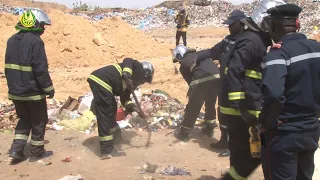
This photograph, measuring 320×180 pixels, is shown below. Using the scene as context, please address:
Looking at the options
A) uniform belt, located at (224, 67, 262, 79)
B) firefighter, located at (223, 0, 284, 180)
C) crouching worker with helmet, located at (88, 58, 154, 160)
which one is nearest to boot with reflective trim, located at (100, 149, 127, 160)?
crouching worker with helmet, located at (88, 58, 154, 160)

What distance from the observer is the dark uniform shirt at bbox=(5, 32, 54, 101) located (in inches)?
204

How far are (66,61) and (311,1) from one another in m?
23.8

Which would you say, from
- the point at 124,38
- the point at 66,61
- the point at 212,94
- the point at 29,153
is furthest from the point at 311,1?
the point at 29,153

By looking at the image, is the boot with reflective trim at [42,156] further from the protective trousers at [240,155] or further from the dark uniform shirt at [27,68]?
the protective trousers at [240,155]

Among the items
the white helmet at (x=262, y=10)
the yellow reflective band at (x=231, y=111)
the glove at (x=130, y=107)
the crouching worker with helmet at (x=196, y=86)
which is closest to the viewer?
the white helmet at (x=262, y=10)

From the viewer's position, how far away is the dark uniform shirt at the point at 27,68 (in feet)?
17.0

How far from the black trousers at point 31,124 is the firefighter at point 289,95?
133 inches

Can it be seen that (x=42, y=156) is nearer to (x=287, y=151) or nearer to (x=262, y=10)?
(x=262, y=10)

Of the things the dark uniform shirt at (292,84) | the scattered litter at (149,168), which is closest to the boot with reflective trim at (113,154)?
the scattered litter at (149,168)

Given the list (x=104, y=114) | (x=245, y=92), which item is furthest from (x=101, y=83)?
(x=245, y=92)

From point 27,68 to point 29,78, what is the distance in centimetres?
13

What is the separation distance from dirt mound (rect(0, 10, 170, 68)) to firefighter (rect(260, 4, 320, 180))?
36.4 feet

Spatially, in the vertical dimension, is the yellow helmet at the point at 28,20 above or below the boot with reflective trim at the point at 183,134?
above

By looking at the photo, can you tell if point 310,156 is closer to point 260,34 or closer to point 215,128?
point 260,34
